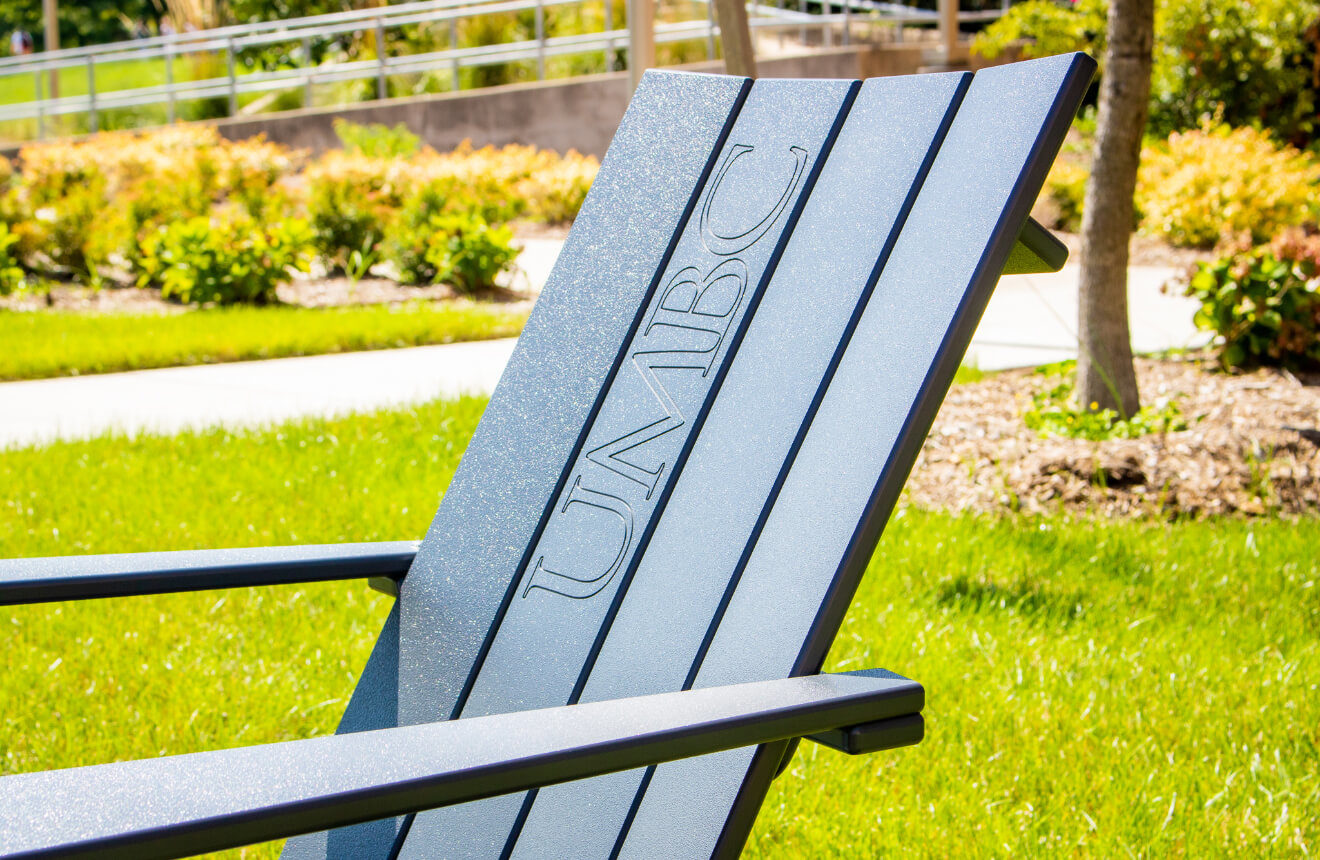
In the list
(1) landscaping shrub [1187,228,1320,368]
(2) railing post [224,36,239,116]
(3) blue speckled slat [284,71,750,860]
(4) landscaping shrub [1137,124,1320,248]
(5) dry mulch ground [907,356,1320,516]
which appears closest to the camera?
(3) blue speckled slat [284,71,750,860]

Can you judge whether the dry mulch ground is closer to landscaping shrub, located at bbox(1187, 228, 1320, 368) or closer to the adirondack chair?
landscaping shrub, located at bbox(1187, 228, 1320, 368)

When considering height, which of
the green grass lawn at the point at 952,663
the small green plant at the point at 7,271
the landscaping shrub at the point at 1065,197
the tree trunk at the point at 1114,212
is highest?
the tree trunk at the point at 1114,212

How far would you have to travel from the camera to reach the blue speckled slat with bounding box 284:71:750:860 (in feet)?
5.82

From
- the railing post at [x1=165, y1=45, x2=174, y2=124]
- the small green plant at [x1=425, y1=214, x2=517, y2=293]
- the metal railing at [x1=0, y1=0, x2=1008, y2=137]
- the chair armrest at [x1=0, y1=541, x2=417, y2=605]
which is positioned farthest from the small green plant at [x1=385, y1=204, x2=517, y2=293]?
the railing post at [x1=165, y1=45, x2=174, y2=124]

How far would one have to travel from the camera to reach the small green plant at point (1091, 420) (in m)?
4.61

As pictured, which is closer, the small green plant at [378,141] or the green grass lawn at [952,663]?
the green grass lawn at [952,663]

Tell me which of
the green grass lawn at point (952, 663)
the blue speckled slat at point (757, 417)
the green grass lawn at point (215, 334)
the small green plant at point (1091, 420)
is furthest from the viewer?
the green grass lawn at point (215, 334)

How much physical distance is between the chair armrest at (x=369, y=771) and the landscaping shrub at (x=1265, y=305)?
202 inches

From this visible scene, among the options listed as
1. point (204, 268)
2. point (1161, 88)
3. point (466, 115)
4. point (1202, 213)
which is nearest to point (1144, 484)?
point (204, 268)

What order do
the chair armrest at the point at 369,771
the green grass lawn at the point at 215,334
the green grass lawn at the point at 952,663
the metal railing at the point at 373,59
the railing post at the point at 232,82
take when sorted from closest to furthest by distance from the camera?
1. the chair armrest at the point at 369,771
2. the green grass lawn at the point at 952,663
3. the green grass lawn at the point at 215,334
4. the metal railing at the point at 373,59
5. the railing post at the point at 232,82

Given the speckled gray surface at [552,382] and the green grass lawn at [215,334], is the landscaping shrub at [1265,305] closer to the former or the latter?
the green grass lawn at [215,334]

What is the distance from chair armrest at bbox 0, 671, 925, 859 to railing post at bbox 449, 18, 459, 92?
57.9ft

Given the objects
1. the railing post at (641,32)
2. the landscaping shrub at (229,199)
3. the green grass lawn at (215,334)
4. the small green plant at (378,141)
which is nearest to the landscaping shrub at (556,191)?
the landscaping shrub at (229,199)

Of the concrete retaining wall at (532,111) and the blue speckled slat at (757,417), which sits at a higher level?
the blue speckled slat at (757,417)
